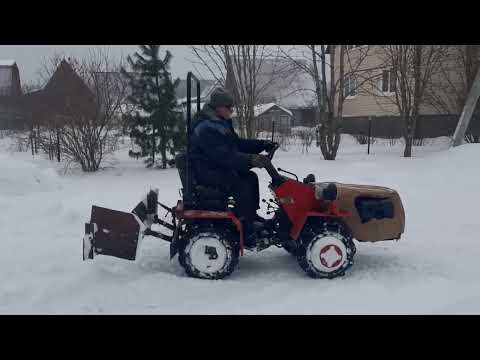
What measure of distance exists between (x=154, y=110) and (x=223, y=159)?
10907mm

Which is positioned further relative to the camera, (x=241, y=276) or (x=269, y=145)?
(x=269, y=145)

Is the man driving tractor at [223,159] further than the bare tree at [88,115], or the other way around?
the bare tree at [88,115]

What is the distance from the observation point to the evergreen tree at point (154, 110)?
14523 millimetres

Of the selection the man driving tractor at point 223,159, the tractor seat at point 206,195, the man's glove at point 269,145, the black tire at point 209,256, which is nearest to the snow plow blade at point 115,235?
the black tire at point 209,256

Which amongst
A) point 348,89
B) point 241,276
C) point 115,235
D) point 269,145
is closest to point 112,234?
point 115,235

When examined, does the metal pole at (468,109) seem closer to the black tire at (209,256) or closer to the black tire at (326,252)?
the black tire at (326,252)

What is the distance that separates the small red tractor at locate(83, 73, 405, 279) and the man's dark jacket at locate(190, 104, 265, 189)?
0.38 feet

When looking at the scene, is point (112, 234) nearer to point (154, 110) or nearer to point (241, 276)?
point (241, 276)

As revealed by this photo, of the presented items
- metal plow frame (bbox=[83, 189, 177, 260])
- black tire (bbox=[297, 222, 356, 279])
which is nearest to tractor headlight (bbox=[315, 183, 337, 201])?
black tire (bbox=[297, 222, 356, 279])

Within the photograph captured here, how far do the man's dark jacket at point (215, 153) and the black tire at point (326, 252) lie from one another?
3.02ft

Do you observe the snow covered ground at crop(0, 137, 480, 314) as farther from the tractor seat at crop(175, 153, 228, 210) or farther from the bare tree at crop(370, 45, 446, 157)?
the bare tree at crop(370, 45, 446, 157)

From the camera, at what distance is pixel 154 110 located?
14586 millimetres
